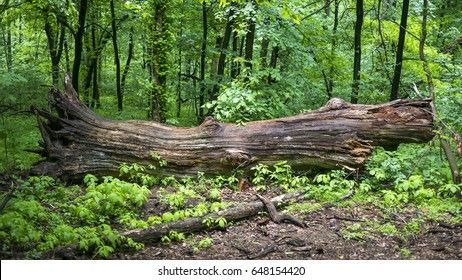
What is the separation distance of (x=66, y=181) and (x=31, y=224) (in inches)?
95.3

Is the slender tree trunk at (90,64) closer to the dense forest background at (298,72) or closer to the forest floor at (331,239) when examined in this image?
the dense forest background at (298,72)

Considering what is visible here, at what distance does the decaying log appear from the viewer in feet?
16.4

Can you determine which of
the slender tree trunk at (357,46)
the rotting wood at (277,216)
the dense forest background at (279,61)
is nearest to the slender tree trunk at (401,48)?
the dense forest background at (279,61)

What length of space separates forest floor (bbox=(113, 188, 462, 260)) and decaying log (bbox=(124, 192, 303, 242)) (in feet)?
0.30

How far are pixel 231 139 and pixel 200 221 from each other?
2.20m

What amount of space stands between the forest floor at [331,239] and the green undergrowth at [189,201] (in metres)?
0.04

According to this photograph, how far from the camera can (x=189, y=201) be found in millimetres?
6309

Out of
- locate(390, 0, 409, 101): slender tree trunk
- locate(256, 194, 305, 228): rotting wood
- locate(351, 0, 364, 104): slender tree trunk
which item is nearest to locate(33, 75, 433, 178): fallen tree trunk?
locate(256, 194, 305, 228): rotting wood

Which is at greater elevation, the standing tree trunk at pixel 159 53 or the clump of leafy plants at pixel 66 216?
the standing tree trunk at pixel 159 53

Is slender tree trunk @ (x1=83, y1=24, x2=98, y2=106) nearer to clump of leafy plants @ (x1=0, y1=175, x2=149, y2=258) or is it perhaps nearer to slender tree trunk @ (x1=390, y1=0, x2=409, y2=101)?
clump of leafy plants @ (x1=0, y1=175, x2=149, y2=258)

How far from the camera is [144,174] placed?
7.16 metres

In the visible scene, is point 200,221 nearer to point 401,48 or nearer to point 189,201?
point 189,201

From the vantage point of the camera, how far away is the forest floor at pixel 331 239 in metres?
4.80

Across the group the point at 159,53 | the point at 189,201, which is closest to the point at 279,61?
the point at 159,53
